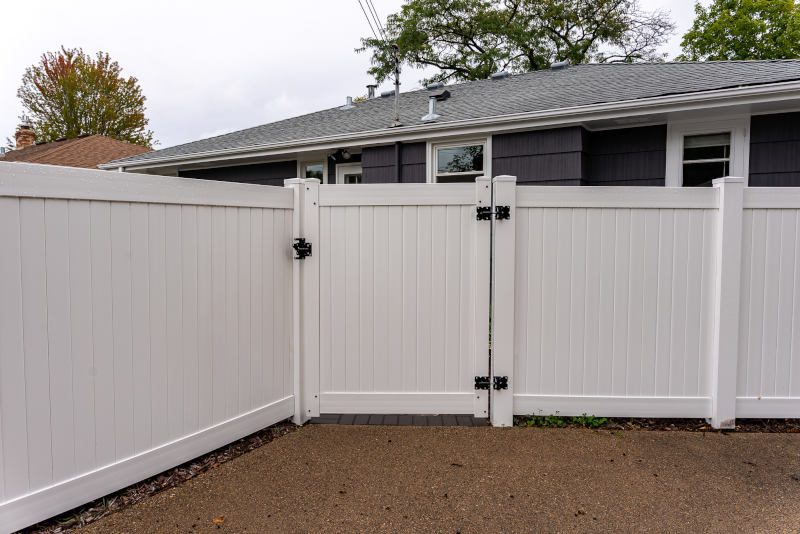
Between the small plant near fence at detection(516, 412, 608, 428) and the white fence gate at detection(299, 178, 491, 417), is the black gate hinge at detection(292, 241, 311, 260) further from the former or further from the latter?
the small plant near fence at detection(516, 412, 608, 428)

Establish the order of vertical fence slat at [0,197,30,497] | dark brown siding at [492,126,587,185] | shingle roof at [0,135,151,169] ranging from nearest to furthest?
vertical fence slat at [0,197,30,497]
dark brown siding at [492,126,587,185]
shingle roof at [0,135,151,169]

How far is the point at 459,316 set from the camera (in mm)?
3408

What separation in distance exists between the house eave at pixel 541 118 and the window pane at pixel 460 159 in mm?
359

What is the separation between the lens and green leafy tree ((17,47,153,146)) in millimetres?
24609

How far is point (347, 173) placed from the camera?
9.06 metres

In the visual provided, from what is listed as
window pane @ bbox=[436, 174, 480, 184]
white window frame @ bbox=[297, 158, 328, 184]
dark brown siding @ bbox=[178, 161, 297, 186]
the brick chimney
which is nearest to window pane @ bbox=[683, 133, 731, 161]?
window pane @ bbox=[436, 174, 480, 184]

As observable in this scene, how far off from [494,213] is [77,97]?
28.4m

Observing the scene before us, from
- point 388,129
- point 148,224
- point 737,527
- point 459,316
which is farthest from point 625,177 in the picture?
point 148,224

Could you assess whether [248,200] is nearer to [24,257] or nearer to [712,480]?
[24,257]

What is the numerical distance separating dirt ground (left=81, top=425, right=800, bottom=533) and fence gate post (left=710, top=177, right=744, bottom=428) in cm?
25

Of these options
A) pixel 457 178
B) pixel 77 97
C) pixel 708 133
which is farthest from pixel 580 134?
pixel 77 97

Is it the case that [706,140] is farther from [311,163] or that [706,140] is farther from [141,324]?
[141,324]

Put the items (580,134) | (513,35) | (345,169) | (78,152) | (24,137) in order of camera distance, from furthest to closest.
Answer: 1. (24,137)
2. (513,35)
3. (78,152)
4. (345,169)
5. (580,134)

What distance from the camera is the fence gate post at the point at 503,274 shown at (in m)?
3.31
